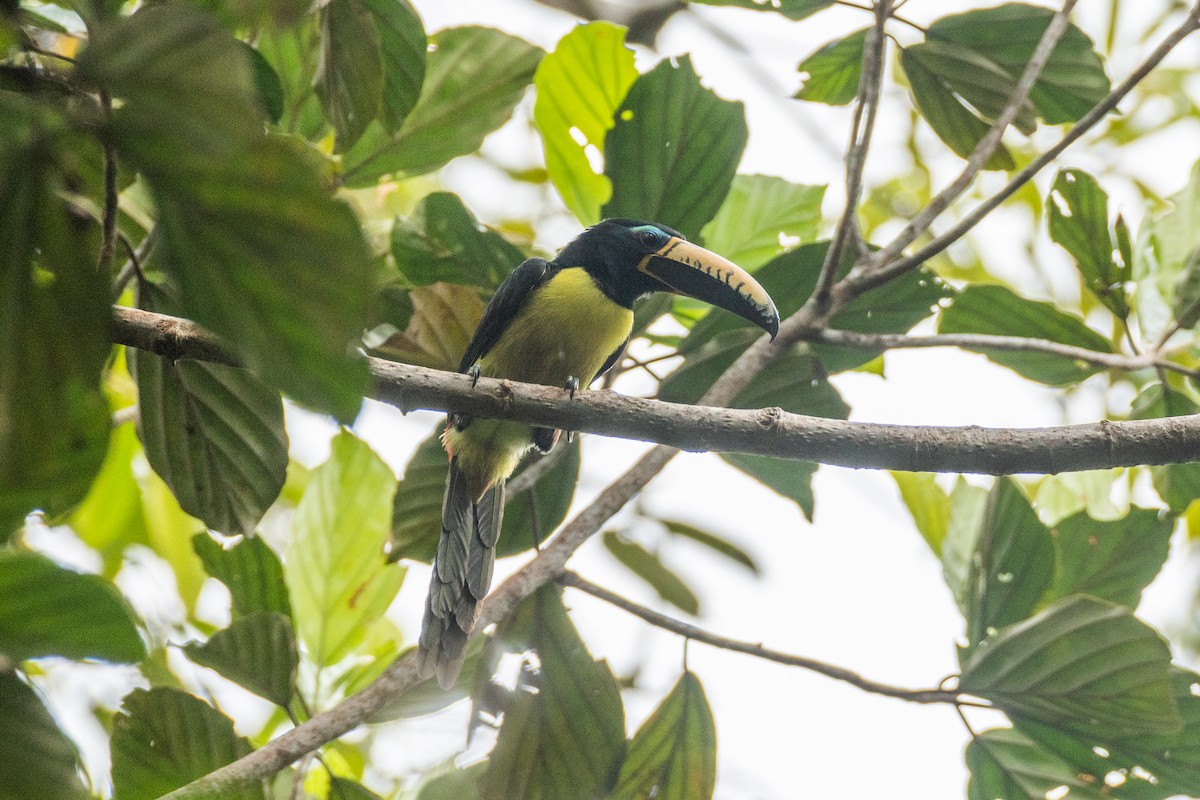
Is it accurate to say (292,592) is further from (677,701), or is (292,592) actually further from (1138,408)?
(1138,408)

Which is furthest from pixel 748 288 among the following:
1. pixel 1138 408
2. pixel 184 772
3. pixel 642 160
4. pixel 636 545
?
pixel 184 772

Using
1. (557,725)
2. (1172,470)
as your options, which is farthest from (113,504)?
(1172,470)

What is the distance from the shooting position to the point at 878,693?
2244 millimetres

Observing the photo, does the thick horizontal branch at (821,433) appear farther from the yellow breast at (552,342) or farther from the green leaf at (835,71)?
the green leaf at (835,71)

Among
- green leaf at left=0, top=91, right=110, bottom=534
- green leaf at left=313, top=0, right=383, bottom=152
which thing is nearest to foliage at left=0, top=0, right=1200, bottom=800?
green leaf at left=313, top=0, right=383, bottom=152

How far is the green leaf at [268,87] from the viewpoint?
6.19 feet

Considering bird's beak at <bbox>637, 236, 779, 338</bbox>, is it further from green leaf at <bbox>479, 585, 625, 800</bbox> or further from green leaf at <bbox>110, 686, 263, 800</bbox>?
green leaf at <bbox>110, 686, 263, 800</bbox>

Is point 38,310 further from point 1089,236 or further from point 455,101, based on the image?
point 1089,236

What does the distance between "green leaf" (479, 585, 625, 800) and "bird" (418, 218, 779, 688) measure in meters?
0.19

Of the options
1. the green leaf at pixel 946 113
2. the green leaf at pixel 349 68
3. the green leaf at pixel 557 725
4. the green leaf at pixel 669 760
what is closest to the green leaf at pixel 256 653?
the green leaf at pixel 557 725

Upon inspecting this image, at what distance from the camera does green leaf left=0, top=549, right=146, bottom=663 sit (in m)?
0.87

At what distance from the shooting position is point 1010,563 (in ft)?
8.36

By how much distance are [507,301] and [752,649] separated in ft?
3.96

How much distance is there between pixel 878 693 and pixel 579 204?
1.41 m
